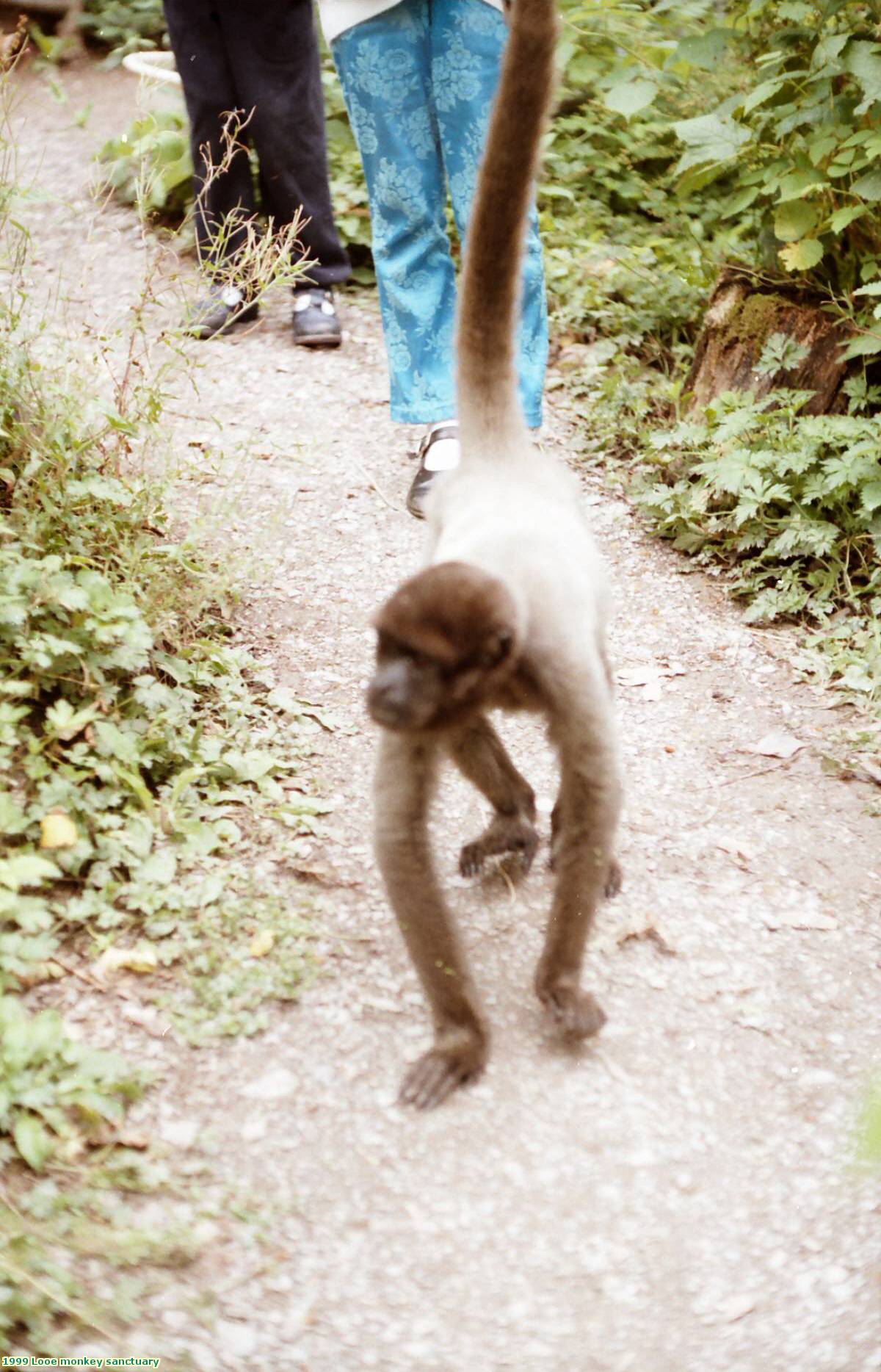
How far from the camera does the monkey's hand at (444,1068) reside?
8.80 feet

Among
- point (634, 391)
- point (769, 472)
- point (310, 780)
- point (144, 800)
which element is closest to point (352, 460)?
point (634, 391)

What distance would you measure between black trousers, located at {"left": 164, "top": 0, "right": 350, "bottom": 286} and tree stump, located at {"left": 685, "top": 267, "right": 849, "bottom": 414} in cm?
181

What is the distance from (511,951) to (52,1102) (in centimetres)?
118

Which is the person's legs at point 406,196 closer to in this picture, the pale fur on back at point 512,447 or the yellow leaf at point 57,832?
the pale fur on back at point 512,447

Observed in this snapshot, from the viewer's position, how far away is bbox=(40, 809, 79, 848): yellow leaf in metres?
2.90

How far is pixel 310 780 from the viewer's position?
362 cm

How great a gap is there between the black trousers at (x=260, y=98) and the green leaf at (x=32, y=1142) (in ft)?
13.7

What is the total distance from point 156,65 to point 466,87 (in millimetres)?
4274

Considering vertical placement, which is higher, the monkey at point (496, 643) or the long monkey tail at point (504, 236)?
the long monkey tail at point (504, 236)

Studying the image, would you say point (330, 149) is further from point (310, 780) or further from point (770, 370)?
point (310, 780)

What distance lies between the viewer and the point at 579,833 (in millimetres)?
2682

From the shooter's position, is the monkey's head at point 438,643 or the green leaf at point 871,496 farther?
the green leaf at point 871,496

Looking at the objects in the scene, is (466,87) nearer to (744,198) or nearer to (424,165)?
(424,165)

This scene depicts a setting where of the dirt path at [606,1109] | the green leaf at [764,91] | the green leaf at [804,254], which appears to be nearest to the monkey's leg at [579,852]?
the dirt path at [606,1109]
